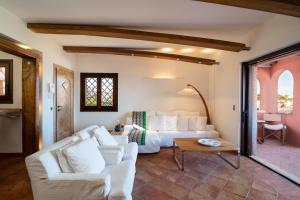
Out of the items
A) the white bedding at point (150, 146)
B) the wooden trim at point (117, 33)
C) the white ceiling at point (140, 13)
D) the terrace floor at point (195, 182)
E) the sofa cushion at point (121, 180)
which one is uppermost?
the white ceiling at point (140, 13)

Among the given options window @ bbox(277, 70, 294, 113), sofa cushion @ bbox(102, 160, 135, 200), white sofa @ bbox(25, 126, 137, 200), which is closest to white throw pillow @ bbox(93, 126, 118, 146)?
sofa cushion @ bbox(102, 160, 135, 200)

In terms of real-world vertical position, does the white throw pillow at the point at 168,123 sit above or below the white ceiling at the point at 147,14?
below

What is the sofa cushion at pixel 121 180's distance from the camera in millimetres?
1648

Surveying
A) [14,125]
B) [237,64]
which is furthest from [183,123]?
[14,125]

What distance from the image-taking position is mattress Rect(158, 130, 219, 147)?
4.59 metres

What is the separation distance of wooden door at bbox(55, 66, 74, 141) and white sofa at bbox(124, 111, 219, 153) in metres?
1.58

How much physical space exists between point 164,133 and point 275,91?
3672 mm

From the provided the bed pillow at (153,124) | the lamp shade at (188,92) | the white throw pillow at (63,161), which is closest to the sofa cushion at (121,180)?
the white throw pillow at (63,161)

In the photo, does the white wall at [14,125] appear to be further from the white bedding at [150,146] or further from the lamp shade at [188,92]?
the lamp shade at [188,92]

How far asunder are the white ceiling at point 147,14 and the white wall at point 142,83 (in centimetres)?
215

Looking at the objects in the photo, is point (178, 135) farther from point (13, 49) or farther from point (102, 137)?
point (13, 49)

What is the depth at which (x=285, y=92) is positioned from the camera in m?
5.27

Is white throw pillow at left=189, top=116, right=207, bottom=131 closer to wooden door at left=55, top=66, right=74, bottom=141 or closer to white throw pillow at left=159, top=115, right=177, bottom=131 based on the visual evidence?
white throw pillow at left=159, top=115, right=177, bottom=131

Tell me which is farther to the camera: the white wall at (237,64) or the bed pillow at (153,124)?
the bed pillow at (153,124)
